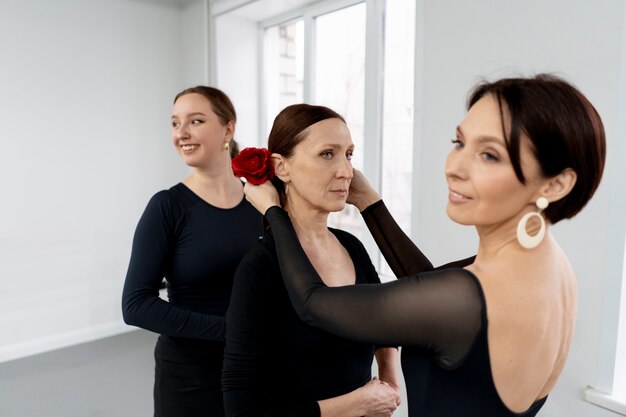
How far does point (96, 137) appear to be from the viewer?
3.85 m

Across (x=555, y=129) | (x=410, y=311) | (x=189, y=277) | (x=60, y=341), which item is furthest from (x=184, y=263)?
(x=60, y=341)

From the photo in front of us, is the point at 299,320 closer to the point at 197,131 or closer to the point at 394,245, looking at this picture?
the point at 394,245

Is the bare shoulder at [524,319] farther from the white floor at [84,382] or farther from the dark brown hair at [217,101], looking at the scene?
the white floor at [84,382]

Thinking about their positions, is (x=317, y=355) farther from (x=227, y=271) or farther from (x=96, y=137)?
(x=96, y=137)

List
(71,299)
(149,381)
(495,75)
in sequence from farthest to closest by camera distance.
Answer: (71,299)
(149,381)
(495,75)

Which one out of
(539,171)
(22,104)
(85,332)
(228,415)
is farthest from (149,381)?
(539,171)

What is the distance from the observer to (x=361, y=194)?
1.26 metres

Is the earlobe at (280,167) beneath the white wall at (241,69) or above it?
beneath

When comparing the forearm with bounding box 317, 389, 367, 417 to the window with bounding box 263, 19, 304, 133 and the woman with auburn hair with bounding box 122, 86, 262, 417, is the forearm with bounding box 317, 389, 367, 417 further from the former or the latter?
the window with bounding box 263, 19, 304, 133

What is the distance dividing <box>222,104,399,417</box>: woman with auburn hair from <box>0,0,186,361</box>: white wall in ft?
10.1

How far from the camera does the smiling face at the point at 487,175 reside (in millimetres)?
748

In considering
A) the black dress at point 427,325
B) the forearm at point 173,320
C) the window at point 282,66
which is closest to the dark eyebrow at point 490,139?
the black dress at point 427,325

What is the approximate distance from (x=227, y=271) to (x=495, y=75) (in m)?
1.30

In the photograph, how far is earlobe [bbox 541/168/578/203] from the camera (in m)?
0.74
